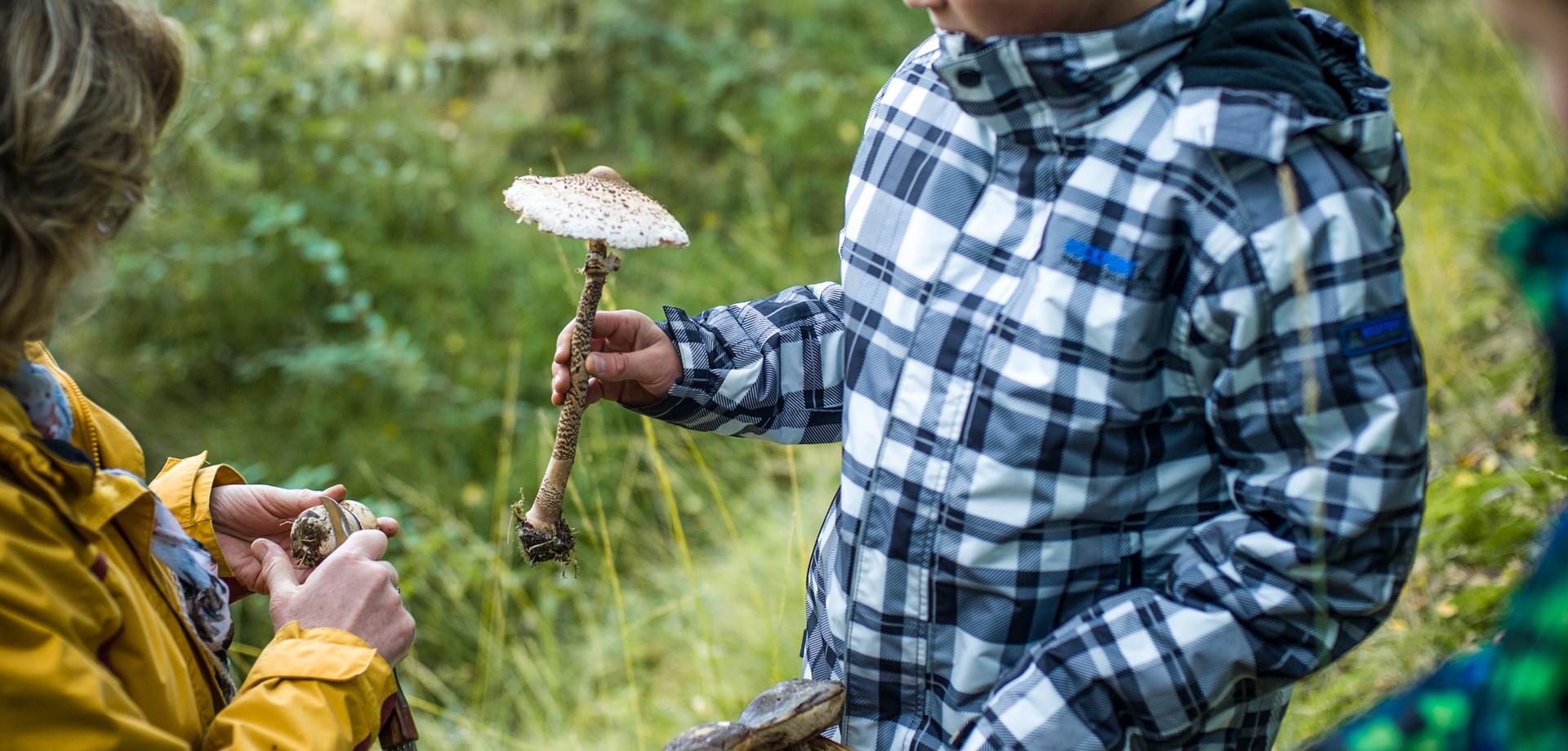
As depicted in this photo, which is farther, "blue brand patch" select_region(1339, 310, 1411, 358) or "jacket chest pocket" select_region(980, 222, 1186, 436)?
"jacket chest pocket" select_region(980, 222, 1186, 436)

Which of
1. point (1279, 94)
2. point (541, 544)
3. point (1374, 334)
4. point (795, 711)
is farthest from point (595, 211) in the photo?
point (1374, 334)

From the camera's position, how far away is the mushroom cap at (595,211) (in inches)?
61.5

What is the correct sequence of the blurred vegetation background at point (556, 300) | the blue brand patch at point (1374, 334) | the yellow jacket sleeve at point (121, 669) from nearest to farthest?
the yellow jacket sleeve at point (121, 669) → the blue brand patch at point (1374, 334) → the blurred vegetation background at point (556, 300)

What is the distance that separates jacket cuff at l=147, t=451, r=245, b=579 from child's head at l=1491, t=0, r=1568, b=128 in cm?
188

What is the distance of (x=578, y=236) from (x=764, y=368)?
467 millimetres

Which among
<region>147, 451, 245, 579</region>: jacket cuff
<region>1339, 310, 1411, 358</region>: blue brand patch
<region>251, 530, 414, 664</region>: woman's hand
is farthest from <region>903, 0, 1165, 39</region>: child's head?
<region>147, 451, 245, 579</region>: jacket cuff

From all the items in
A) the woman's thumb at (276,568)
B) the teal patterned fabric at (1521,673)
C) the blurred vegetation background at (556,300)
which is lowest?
the blurred vegetation background at (556,300)

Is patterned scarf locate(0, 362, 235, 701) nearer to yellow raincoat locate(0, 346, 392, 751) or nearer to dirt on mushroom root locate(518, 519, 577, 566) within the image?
yellow raincoat locate(0, 346, 392, 751)

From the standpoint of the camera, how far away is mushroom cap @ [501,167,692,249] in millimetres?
1562

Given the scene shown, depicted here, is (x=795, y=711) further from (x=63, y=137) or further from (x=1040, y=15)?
(x=63, y=137)

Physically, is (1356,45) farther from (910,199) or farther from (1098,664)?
(1098,664)

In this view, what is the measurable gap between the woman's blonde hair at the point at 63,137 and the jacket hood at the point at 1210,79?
3.45ft

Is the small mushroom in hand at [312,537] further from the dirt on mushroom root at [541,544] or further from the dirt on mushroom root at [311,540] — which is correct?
the dirt on mushroom root at [541,544]

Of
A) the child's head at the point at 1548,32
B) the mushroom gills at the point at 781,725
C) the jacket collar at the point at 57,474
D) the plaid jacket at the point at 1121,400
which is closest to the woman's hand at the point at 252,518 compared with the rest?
the jacket collar at the point at 57,474
